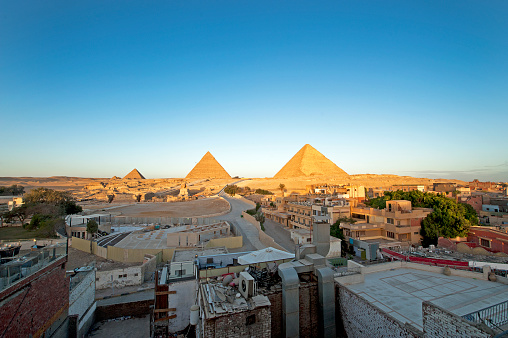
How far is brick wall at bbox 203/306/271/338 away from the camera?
4684 mm

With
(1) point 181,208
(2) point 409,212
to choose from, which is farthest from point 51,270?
(1) point 181,208

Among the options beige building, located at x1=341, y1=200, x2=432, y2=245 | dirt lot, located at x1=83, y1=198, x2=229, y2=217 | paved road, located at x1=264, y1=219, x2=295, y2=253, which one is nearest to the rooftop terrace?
paved road, located at x1=264, y1=219, x2=295, y2=253

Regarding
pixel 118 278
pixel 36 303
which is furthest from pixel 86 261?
pixel 36 303

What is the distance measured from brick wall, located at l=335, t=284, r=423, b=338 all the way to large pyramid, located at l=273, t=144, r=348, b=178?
113 m

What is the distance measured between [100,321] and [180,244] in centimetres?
760

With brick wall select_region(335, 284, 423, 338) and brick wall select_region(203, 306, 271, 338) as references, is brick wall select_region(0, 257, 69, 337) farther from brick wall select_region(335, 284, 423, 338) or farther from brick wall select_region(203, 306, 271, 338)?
brick wall select_region(335, 284, 423, 338)

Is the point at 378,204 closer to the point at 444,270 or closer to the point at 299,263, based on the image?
the point at 444,270

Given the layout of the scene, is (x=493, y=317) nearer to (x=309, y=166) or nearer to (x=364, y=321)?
(x=364, y=321)

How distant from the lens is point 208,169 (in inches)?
6048

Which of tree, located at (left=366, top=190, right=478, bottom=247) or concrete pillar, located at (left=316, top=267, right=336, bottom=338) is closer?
concrete pillar, located at (left=316, top=267, right=336, bottom=338)

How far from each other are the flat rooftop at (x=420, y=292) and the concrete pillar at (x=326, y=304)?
745 millimetres

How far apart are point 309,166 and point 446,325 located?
124174 mm

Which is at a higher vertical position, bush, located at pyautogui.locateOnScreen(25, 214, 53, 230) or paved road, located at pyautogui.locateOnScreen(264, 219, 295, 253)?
bush, located at pyautogui.locateOnScreen(25, 214, 53, 230)

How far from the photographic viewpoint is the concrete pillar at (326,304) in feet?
20.5
